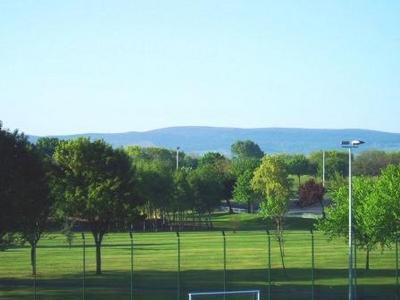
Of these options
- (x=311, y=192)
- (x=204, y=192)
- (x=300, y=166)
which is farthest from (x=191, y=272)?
(x=300, y=166)

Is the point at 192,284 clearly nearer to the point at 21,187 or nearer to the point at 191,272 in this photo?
the point at 191,272

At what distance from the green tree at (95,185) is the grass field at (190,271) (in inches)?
122

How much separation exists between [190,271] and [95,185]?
802 centimetres

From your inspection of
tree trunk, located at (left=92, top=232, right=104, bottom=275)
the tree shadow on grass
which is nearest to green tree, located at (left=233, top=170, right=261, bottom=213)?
the tree shadow on grass

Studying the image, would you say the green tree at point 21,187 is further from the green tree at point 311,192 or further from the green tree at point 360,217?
the green tree at point 311,192

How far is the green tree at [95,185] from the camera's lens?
4572cm

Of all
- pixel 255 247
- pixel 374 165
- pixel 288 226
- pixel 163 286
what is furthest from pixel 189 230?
pixel 374 165

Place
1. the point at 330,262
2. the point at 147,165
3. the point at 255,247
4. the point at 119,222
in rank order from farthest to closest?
1. the point at 147,165
2. the point at 255,247
3. the point at 330,262
4. the point at 119,222

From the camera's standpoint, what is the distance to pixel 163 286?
40.5m

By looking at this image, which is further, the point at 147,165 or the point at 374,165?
the point at 374,165

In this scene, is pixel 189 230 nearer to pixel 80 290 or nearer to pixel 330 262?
pixel 330 262

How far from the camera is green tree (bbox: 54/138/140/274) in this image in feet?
150

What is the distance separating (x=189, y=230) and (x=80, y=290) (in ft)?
209

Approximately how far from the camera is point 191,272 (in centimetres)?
4819
